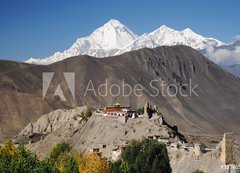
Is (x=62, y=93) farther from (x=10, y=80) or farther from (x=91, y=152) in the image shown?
(x=91, y=152)

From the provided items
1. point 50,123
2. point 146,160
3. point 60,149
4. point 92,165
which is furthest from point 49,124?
point 146,160

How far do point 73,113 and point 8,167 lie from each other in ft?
239

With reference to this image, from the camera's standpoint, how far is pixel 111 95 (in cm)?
19675

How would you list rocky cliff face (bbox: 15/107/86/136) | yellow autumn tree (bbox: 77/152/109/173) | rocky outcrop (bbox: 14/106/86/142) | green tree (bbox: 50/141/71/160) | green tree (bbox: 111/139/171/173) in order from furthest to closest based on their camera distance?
1. rocky cliff face (bbox: 15/107/86/136)
2. rocky outcrop (bbox: 14/106/86/142)
3. green tree (bbox: 50/141/71/160)
4. yellow autumn tree (bbox: 77/152/109/173)
5. green tree (bbox: 111/139/171/173)

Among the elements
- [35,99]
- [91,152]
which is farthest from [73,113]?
[35,99]

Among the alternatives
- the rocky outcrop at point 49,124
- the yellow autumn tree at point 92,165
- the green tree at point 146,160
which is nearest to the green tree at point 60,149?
the yellow autumn tree at point 92,165

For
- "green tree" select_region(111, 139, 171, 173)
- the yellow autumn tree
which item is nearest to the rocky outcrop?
the yellow autumn tree

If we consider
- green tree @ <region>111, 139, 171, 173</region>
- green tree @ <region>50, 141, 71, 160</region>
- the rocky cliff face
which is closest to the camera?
green tree @ <region>111, 139, 171, 173</region>

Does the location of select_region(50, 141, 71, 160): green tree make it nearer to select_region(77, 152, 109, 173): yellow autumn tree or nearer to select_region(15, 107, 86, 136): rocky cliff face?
select_region(77, 152, 109, 173): yellow autumn tree

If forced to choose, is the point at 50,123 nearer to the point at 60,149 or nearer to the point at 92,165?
the point at 60,149

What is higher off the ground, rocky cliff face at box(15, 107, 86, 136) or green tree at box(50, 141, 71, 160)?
rocky cliff face at box(15, 107, 86, 136)

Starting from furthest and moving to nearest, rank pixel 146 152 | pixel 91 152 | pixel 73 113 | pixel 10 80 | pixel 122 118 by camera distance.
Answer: pixel 10 80 < pixel 73 113 < pixel 122 118 < pixel 91 152 < pixel 146 152

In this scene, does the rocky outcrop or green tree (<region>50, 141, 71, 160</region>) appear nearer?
green tree (<region>50, 141, 71, 160</region>)

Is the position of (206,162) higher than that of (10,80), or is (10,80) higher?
(10,80)
